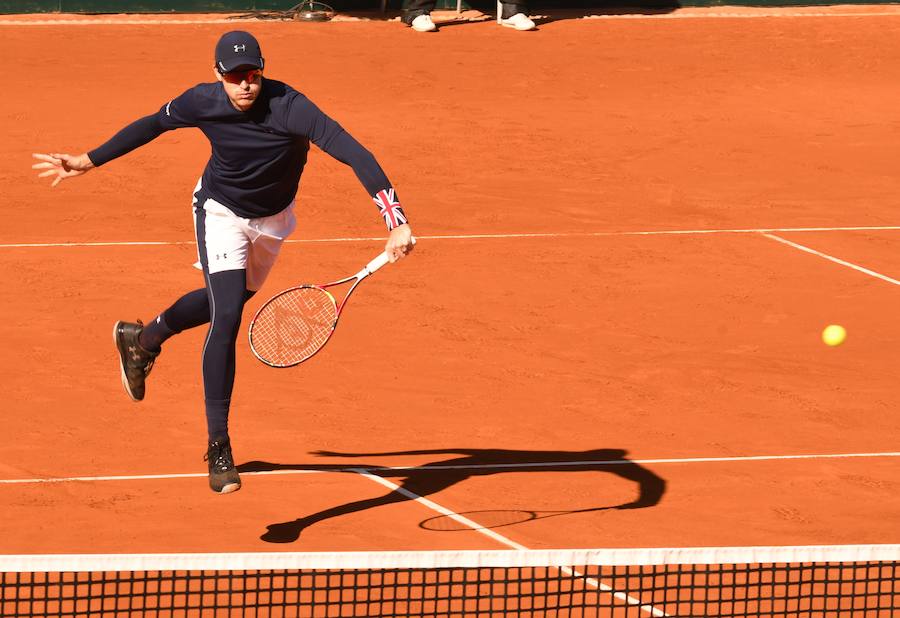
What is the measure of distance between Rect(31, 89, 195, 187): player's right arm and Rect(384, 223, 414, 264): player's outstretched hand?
1.38 m

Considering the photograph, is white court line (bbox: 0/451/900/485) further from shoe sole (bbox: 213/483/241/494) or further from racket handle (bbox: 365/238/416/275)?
racket handle (bbox: 365/238/416/275)

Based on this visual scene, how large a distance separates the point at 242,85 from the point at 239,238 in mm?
838

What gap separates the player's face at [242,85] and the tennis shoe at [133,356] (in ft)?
6.37

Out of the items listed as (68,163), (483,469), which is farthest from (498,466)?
(68,163)

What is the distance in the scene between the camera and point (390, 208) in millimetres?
8047

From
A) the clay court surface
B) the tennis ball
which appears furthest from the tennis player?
the tennis ball

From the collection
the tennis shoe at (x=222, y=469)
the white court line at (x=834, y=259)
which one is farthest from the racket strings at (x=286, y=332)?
the white court line at (x=834, y=259)

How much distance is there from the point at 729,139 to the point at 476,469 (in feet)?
37.7

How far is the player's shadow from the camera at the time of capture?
9.08m

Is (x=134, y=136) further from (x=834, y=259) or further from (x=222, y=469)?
(x=834, y=259)

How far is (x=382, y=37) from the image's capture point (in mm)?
23984

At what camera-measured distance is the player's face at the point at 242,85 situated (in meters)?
8.21

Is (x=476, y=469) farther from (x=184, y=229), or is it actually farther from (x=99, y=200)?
(x=99, y=200)

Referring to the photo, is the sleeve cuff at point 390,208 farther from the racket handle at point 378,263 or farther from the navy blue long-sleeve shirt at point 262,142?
the racket handle at point 378,263
